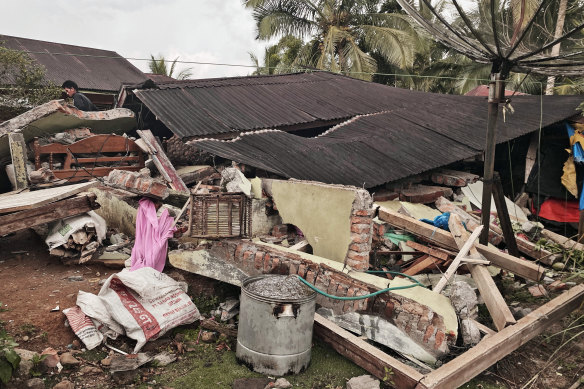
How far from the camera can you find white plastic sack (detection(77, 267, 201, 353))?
13.2 ft

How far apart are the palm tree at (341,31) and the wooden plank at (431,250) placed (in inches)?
578

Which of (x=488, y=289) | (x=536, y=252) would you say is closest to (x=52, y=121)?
(x=488, y=289)

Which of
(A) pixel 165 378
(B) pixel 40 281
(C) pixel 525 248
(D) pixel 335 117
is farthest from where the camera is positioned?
(D) pixel 335 117

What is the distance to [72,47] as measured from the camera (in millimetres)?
21141

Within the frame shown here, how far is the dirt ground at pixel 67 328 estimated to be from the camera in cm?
392

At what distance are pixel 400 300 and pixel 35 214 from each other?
4605 mm

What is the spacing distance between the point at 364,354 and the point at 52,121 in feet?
23.0

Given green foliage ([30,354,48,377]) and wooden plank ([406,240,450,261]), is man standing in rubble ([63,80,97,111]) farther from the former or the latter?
wooden plank ([406,240,450,261])

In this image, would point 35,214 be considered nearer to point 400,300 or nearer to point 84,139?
point 84,139

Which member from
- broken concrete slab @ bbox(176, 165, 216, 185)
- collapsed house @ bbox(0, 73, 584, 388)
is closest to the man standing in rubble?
collapsed house @ bbox(0, 73, 584, 388)

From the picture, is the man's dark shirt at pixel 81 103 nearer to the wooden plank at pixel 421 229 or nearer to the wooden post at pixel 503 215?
the wooden plank at pixel 421 229

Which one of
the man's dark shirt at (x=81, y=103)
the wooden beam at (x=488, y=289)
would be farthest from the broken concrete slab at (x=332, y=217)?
the man's dark shirt at (x=81, y=103)

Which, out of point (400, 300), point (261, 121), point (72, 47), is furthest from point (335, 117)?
point (72, 47)

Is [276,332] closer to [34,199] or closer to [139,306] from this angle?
[139,306]
